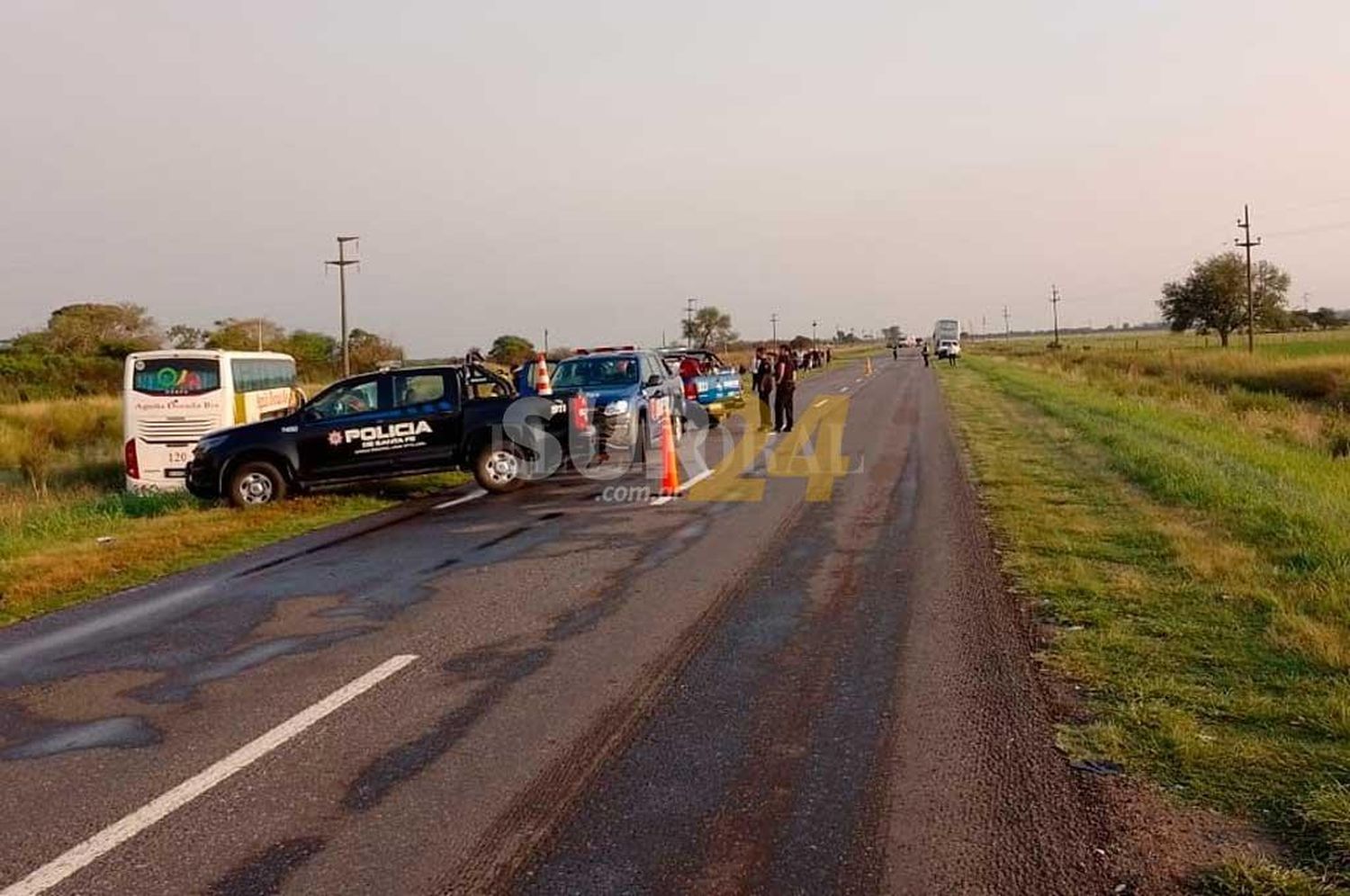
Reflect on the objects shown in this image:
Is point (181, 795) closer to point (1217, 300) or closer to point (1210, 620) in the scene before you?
point (1210, 620)

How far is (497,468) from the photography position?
1541 cm

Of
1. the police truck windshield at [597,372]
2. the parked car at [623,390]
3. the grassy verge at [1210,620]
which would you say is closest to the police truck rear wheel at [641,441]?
the parked car at [623,390]

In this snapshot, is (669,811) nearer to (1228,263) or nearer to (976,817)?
(976,817)

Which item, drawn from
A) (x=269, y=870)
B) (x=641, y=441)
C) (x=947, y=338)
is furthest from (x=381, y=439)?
(x=947, y=338)

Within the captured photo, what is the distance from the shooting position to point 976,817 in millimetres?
4344

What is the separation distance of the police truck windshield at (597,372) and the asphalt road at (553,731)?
9.06 meters

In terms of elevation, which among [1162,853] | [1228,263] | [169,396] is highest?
[1228,263]

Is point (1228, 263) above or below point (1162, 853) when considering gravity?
above

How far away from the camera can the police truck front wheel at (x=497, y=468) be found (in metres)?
15.3

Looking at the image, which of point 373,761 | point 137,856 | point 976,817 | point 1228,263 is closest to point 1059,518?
point 976,817

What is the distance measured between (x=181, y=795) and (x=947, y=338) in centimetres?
8356

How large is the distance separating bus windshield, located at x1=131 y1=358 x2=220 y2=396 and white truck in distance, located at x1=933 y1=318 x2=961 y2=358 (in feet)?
221

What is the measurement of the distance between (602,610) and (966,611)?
8.35 feet

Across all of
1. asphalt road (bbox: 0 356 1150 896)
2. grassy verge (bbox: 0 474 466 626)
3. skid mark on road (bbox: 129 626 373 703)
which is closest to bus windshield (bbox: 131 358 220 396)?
grassy verge (bbox: 0 474 466 626)
